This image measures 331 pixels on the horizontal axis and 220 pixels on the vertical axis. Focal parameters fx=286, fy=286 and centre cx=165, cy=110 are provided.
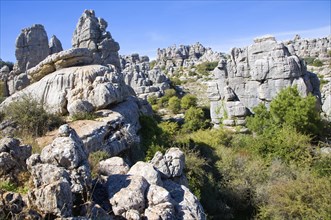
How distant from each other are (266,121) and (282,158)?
5236 mm

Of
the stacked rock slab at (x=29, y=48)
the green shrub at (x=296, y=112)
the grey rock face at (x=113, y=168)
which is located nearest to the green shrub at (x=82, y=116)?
the grey rock face at (x=113, y=168)

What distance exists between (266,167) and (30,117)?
11521 mm

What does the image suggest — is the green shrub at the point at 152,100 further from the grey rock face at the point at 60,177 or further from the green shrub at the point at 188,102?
the grey rock face at the point at 60,177

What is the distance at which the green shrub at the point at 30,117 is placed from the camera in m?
10.4

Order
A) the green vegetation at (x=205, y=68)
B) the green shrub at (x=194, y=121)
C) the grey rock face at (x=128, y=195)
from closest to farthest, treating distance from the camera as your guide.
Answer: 1. the grey rock face at (x=128, y=195)
2. the green shrub at (x=194, y=121)
3. the green vegetation at (x=205, y=68)

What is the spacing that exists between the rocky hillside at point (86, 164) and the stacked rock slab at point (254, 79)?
13.5m

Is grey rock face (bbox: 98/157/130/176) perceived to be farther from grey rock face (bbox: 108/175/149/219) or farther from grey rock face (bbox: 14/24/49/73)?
grey rock face (bbox: 14/24/49/73)

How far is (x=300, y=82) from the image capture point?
2342cm

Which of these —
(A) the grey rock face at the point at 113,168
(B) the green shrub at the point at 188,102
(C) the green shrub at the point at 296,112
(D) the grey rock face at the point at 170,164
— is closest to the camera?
(A) the grey rock face at the point at 113,168

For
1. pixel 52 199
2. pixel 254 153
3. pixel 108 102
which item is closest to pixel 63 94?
pixel 108 102

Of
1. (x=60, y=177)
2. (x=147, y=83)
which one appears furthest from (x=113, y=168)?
(x=147, y=83)

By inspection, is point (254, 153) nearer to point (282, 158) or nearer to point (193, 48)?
point (282, 158)

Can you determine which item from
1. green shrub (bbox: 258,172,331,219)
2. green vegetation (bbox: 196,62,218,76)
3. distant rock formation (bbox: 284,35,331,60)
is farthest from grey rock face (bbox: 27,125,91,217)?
distant rock formation (bbox: 284,35,331,60)

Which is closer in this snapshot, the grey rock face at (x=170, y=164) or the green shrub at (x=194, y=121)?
the grey rock face at (x=170, y=164)
